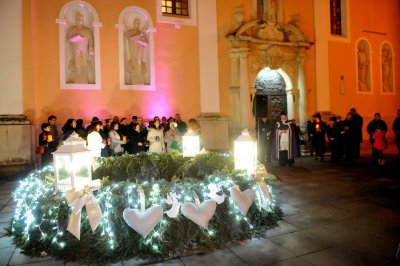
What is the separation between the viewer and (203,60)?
43.9 feet

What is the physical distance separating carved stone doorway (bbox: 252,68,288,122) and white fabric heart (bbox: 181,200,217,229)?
10464 millimetres

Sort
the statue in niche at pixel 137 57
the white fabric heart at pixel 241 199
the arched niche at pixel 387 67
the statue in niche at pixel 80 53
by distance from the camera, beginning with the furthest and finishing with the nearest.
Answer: the arched niche at pixel 387 67
the statue in niche at pixel 137 57
the statue in niche at pixel 80 53
the white fabric heart at pixel 241 199

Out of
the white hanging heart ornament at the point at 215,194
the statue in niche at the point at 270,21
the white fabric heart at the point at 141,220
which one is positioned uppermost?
the statue in niche at the point at 270,21

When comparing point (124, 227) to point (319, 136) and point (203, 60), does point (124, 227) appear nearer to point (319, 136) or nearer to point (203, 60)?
point (203, 60)

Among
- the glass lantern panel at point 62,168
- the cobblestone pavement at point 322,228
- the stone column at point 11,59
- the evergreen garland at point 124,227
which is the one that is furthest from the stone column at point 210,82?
the glass lantern panel at point 62,168

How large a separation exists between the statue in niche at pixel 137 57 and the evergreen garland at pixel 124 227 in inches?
297

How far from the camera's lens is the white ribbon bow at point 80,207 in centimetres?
410

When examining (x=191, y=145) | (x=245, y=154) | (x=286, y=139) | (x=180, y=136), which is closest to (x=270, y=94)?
(x=286, y=139)

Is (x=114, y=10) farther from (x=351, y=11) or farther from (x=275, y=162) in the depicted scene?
(x=351, y=11)

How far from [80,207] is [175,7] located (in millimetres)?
11018

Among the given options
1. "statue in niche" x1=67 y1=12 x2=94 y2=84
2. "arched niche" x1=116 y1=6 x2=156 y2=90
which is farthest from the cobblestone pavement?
"arched niche" x1=116 y1=6 x2=156 y2=90

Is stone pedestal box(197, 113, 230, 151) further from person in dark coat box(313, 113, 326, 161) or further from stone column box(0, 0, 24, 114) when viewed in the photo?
stone column box(0, 0, 24, 114)

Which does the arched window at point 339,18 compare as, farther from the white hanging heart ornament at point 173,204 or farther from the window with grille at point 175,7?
the white hanging heart ornament at point 173,204

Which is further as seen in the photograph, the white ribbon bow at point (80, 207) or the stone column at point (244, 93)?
the stone column at point (244, 93)
